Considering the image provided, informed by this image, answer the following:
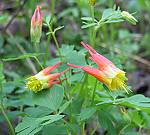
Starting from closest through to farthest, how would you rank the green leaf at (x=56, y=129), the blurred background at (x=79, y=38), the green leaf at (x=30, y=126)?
the green leaf at (x=30, y=126) < the green leaf at (x=56, y=129) < the blurred background at (x=79, y=38)

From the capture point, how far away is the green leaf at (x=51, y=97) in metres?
1.45

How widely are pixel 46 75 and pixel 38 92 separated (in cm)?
7

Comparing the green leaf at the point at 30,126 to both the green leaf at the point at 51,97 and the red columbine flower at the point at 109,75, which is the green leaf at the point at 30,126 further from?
the red columbine flower at the point at 109,75

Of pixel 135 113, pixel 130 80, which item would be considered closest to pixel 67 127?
pixel 135 113

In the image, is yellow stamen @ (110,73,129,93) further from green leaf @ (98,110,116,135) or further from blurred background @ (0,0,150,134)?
blurred background @ (0,0,150,134)

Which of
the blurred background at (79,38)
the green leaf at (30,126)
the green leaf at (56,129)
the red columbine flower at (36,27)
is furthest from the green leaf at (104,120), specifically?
the blurred background at (79,38)

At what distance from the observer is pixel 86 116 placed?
1.41m

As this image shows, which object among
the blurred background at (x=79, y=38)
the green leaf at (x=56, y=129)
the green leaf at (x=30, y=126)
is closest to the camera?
the green leaf at (x=30, y=126)

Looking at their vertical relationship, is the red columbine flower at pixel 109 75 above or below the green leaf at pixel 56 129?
above

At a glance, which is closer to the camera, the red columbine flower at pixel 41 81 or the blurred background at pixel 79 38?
the red columbine flower at pixel 41 81

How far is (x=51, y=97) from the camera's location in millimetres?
1465

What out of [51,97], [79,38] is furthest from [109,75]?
[79,38]

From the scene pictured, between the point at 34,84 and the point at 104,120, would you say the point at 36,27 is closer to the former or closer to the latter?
the point at 34,84

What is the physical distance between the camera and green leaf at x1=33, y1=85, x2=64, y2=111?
4.74 feet
